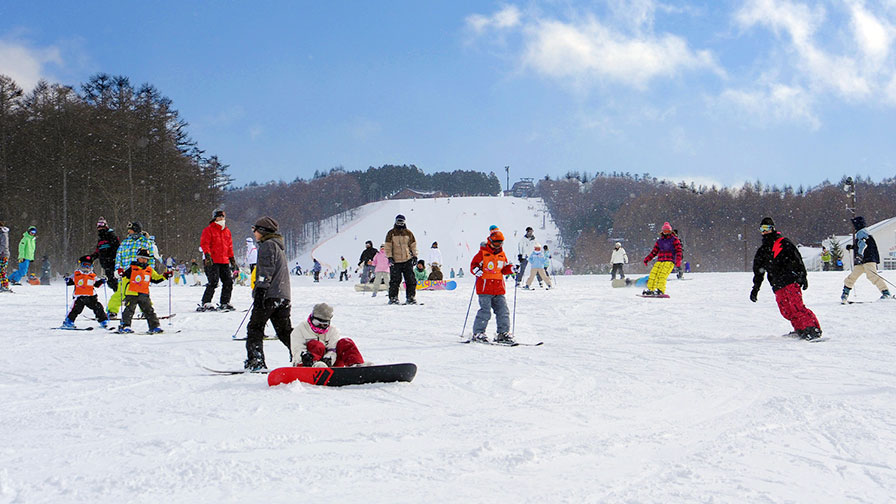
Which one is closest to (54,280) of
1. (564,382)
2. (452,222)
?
(564,382)

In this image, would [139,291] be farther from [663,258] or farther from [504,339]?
[663,258]

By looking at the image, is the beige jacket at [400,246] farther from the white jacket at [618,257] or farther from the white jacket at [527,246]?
the white jacket at [618,257]

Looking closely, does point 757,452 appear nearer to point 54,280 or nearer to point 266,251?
point 266,251

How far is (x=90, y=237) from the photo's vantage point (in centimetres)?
3319

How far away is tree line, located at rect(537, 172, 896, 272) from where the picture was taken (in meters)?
87.6

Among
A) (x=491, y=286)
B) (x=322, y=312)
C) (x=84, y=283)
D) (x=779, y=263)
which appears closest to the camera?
(x=322, y=312)

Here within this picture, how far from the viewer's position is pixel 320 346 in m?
5.56

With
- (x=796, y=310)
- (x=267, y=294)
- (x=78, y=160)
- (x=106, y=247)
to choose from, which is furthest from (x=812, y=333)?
(x=78, y=160)

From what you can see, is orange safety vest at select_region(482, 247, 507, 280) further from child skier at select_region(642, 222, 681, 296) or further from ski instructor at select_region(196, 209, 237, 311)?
child skier at select_region(642, 222, 681, 296)

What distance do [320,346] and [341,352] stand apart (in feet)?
0.62

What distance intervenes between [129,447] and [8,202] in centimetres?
Answer: 3203

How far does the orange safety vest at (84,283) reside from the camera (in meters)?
9.29

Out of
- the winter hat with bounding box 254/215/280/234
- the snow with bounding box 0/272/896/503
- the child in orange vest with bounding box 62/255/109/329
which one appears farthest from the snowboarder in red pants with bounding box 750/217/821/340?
the child in orange vest with bounding box 62/255/109/329

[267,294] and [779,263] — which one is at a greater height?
[779,263]
